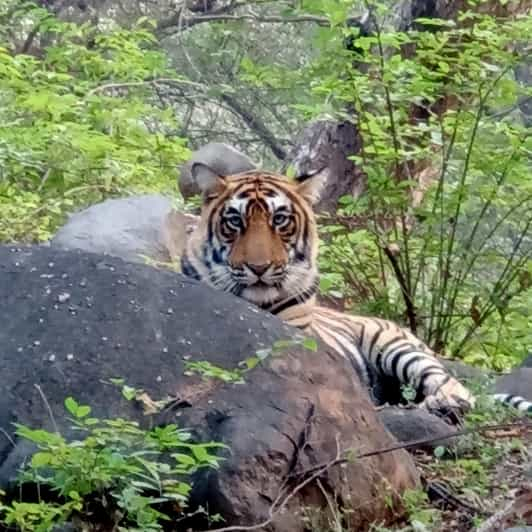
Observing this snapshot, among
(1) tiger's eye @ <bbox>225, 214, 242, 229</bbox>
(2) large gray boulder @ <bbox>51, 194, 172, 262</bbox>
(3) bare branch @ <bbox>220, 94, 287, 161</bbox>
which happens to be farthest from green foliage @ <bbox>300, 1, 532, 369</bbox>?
(3) bare branch @ <bbox>220, 94, 287, 161</bbox>

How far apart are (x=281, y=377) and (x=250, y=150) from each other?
13.1 m

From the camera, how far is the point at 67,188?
1014cm

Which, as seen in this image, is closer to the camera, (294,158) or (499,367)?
(499,367)

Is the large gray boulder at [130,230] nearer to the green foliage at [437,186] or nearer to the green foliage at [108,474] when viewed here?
the green foliage at [437,186]

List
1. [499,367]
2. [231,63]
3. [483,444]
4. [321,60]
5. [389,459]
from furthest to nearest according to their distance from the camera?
[231,63]
[499,367]
[321,60]
[483,444]
[389,459]

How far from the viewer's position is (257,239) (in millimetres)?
6918

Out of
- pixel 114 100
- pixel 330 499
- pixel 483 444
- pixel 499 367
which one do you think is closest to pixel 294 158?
pixel 114 100

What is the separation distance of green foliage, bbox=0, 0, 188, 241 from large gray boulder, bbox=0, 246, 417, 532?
12.8 feet

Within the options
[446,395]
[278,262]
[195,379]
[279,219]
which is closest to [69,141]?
[279,219]

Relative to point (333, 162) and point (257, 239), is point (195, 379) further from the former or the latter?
point (333, 162)

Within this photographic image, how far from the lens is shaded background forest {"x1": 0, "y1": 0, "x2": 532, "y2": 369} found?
804 cm

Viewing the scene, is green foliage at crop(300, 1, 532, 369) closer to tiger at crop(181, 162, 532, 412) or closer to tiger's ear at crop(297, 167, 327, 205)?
tiger at crop(181, 162, 532, 412)

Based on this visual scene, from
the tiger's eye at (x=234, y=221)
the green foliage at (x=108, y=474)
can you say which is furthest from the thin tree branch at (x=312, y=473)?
the tiger's eye at (x=234, y=221)

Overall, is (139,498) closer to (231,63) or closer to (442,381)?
(442,381)
